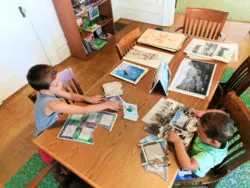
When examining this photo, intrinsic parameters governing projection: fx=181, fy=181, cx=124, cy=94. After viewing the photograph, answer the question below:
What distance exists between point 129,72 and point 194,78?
48 cm

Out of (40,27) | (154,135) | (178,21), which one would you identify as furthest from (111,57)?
(154,135)

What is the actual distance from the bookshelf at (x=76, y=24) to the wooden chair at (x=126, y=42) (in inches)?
46.8

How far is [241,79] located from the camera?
4.67 ft

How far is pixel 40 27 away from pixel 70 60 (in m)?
0.67

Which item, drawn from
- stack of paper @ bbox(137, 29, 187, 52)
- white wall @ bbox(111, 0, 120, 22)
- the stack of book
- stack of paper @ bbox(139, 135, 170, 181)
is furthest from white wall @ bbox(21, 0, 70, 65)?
stack of paper @ bbox(139, 135, 170, 181)

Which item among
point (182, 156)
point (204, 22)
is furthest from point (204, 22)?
point (182, 156)

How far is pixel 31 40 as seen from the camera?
8.12ft

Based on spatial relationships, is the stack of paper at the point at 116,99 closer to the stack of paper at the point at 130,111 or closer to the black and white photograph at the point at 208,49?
the stack of paper at the point at 130,111

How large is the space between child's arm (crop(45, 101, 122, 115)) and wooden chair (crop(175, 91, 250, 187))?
2.06 feet

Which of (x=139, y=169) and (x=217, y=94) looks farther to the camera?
(x=217, y=94)

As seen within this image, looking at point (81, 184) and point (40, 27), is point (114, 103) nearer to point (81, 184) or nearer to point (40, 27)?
point (81, 184)

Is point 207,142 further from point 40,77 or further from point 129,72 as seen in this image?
point 40,77

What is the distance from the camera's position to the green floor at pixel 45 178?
58.1 inches

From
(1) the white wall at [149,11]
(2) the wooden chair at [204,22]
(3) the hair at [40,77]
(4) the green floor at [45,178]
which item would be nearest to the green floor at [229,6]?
(1) the white wall at [149,11]
